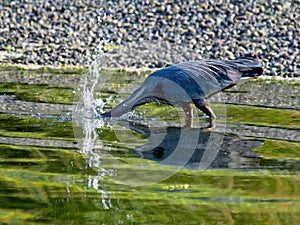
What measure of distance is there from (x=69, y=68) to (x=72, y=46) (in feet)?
5.13

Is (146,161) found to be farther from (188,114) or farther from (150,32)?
(150,32)

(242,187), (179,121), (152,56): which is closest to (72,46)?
(152,56)

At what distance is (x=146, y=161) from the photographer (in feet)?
30.5

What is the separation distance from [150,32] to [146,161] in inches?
365

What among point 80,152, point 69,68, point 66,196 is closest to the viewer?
point 66,196

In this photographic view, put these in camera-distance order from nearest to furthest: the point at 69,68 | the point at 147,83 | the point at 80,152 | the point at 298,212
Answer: the point at 298,212 → the point at 80,152 → the point at 147,83 → the point at 69,68

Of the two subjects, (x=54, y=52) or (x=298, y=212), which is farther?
(x=54, y=52)

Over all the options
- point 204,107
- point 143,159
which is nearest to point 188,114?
point 204,107

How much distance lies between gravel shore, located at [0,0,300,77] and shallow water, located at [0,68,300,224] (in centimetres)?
305

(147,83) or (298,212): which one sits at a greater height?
(147,83)

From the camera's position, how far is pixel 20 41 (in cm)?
1806

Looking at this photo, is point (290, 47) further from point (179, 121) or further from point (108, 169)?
point (108, 169)

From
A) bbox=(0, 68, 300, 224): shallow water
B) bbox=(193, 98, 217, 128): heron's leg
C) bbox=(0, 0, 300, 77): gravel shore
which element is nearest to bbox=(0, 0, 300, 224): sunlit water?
bbox=(0, 68, 300, 224): shallow water

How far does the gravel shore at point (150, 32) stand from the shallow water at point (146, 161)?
120 inches
